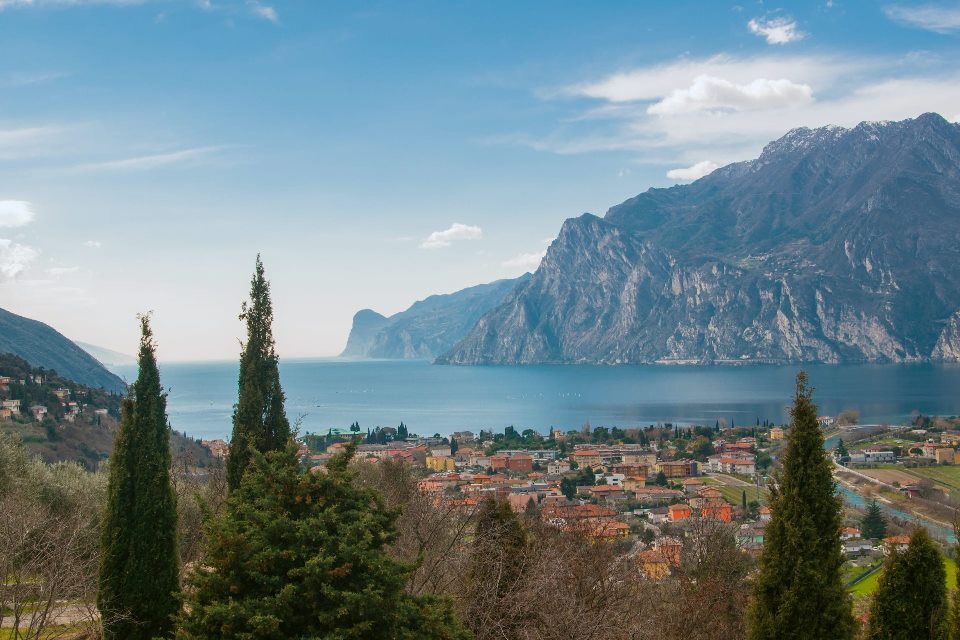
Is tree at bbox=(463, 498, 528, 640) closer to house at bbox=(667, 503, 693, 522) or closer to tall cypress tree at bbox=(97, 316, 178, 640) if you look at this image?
tall cypress tree at bbox=(97, 316, 178, 640)

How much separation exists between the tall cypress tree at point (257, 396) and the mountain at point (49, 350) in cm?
8132

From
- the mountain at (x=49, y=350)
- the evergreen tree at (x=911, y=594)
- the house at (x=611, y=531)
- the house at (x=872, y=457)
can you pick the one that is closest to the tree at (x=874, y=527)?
the house at (x=611, y=531)

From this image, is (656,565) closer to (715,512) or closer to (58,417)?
(715,512)

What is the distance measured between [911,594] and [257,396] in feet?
29.3

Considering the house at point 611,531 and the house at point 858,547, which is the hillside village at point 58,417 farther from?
the house at point 858,547

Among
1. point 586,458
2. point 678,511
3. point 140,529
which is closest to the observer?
point 140,529

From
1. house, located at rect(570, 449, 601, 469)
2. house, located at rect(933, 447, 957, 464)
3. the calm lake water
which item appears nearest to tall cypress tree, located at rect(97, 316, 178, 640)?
house, located at rect(570, 449, 601, 469)

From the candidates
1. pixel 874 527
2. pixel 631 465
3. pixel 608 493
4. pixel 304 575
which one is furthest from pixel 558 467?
pixel 304 575

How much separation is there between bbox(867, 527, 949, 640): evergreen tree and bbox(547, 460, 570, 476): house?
49.2 m

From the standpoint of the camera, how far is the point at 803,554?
7684 mm

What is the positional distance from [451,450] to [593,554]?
2150 inches

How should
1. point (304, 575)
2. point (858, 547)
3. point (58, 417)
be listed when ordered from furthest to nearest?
point (58, 417) < point (858, 547) < point (304, 575)

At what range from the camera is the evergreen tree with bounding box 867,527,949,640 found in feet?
27.7

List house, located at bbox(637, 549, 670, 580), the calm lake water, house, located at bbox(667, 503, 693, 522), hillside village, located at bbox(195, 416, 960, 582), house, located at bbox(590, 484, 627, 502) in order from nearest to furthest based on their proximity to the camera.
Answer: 1. house, located at bbox(637, 549, 670, 580)
2. house, located at bbox(667, 503, 693, 522)
3. hillside village, located at bbox(195, 416, 960, 582)
4. house, located at bbox(590, 484, 627, 502)
5. the calm lake water
